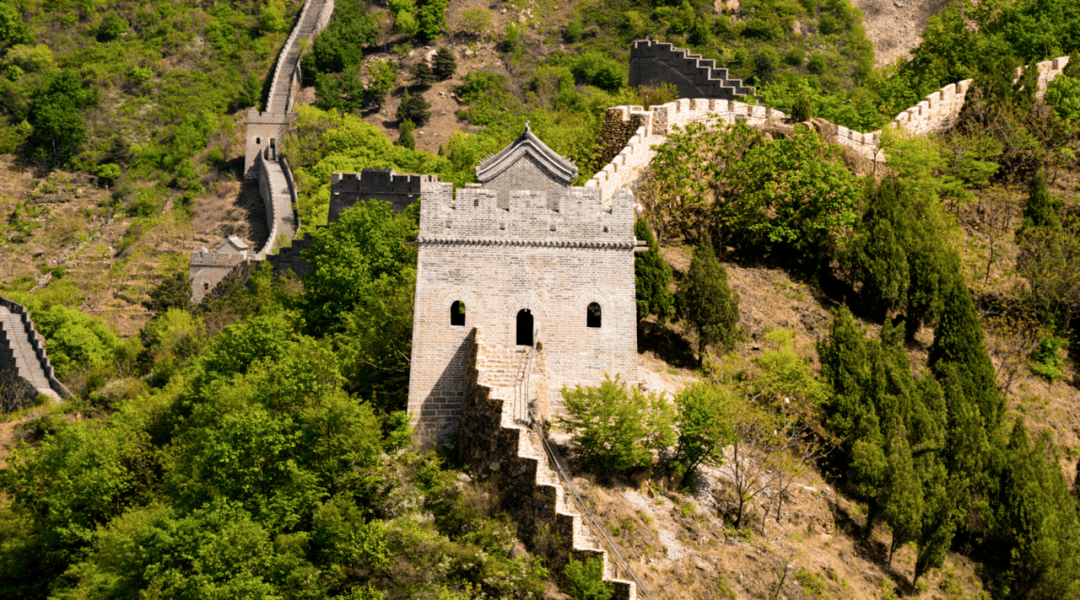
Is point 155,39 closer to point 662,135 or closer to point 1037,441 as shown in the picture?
point 662,135

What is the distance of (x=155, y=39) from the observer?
121 metres

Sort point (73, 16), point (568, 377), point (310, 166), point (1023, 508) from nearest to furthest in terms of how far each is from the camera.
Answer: point (568, 377), point (1023, 508), point (310, 166), point (73, 16)

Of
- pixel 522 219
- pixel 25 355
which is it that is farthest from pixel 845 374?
pixel 25 355

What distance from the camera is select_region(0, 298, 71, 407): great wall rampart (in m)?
64.2

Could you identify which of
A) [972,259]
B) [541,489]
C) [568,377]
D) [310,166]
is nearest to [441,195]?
[568,377]

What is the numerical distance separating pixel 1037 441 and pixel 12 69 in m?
105

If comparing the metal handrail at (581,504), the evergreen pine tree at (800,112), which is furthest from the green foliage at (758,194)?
the metal handrail at (581,504)

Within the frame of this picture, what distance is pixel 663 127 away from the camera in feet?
156

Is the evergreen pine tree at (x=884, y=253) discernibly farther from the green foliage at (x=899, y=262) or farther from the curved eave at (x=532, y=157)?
the curved eave at (x=532, y=157)

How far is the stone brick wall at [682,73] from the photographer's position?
60500mm

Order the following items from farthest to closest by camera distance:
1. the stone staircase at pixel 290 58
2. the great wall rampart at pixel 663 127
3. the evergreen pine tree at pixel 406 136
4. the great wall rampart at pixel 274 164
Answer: the stone staircase at pixel 290 58, the evergreen pine tree at pixel 406 136, the great wall rampart at pixel 274 164, the great wall rampart at pixel 663 127

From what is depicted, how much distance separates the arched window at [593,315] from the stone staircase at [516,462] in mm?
2132

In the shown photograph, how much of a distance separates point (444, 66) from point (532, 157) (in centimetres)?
7465

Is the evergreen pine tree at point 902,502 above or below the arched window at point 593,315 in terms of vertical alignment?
below
